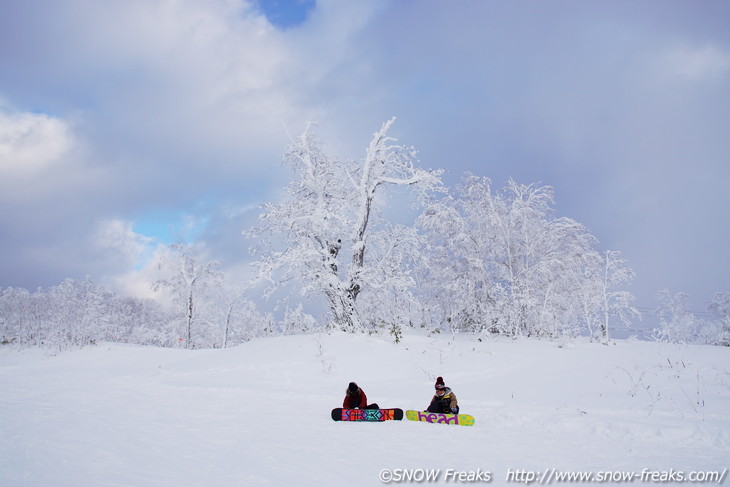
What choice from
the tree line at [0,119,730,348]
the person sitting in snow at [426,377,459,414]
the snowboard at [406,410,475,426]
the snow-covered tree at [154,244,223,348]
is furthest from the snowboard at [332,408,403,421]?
the snow-covered tree at [154,244,223,348]

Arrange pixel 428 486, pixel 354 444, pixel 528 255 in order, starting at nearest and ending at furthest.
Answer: pixel 428 486 → pixel 354 444 → pixel 528 255

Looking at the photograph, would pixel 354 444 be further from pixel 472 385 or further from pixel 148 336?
pixel 148 336

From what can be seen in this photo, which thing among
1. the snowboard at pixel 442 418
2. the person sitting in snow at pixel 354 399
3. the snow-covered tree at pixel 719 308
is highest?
the snow-covered tree at pixel 719 308

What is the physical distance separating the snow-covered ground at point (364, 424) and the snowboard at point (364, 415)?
31 centimetres

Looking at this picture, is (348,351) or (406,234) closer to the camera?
(348,351)

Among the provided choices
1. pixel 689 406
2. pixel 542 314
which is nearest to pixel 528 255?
pixel 542 314

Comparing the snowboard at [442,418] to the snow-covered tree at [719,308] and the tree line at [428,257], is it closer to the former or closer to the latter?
the tree line at [428,257]

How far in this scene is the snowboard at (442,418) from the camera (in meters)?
7.43

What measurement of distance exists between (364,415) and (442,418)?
1465 mm

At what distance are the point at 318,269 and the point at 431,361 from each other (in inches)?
254

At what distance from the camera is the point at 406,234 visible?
1945cm

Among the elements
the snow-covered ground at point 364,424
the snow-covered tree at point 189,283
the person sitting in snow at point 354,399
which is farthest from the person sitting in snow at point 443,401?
the snow-covered tree at point 189,283

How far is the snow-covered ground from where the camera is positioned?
4.59m

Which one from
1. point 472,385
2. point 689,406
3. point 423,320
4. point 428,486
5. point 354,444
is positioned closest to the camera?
point 428,486
